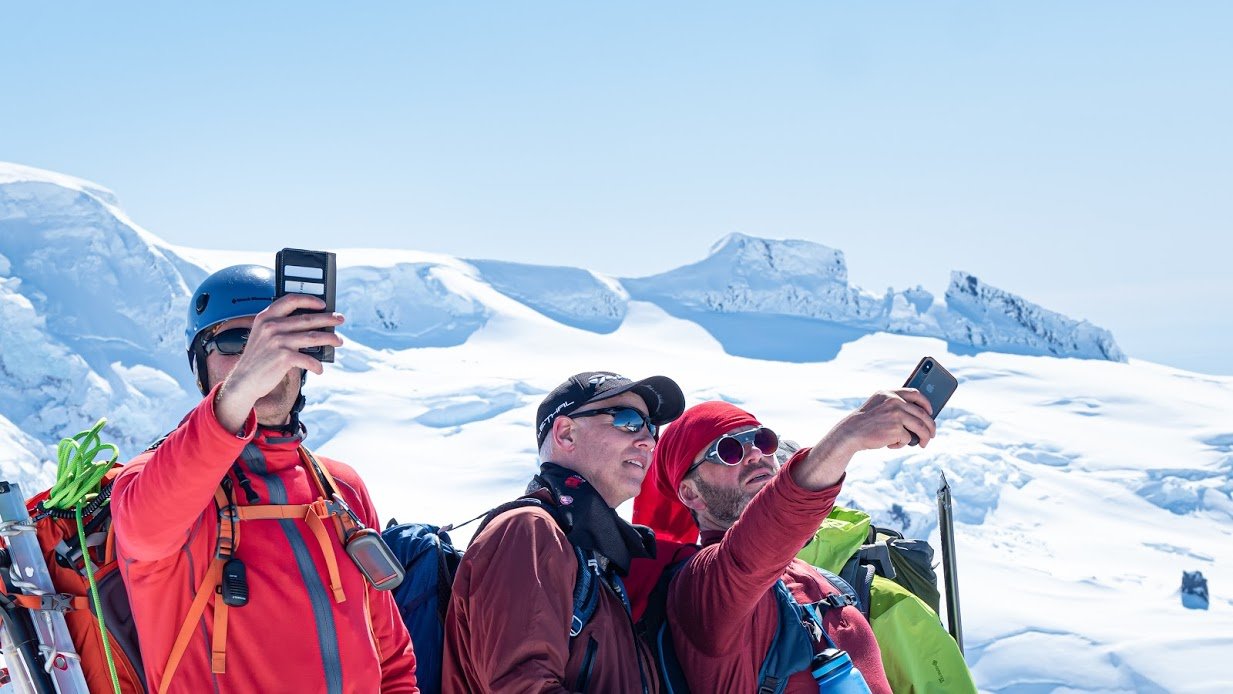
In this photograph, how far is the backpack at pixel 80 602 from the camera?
2.72 metres

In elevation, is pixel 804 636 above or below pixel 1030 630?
above

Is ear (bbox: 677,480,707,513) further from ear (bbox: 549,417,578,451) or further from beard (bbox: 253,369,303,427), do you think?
beard (bbox: 253,369,303,427)

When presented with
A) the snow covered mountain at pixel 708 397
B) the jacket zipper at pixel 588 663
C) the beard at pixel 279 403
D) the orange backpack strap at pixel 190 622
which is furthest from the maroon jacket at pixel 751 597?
the snow covered mountain at pixel 708 397

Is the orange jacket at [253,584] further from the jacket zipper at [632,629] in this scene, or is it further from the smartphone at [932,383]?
the smartphone at [932,383]

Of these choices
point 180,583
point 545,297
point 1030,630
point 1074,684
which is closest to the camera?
point 180,583

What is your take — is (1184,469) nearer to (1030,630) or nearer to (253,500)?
(1030,630)

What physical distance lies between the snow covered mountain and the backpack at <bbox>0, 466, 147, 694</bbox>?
117 feet

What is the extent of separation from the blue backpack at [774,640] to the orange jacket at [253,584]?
43.5 inches

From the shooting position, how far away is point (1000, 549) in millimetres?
58688

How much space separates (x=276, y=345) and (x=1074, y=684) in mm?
38342

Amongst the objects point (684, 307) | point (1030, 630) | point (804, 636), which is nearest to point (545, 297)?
point (684, 307)

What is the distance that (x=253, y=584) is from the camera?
2539 millimetres

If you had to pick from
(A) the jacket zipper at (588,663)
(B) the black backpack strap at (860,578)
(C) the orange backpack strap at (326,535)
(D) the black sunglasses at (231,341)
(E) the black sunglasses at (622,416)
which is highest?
(D) the black sunglasses at (231,341)

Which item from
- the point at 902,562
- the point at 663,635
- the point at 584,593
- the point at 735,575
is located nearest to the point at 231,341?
A: the point at 584,593
